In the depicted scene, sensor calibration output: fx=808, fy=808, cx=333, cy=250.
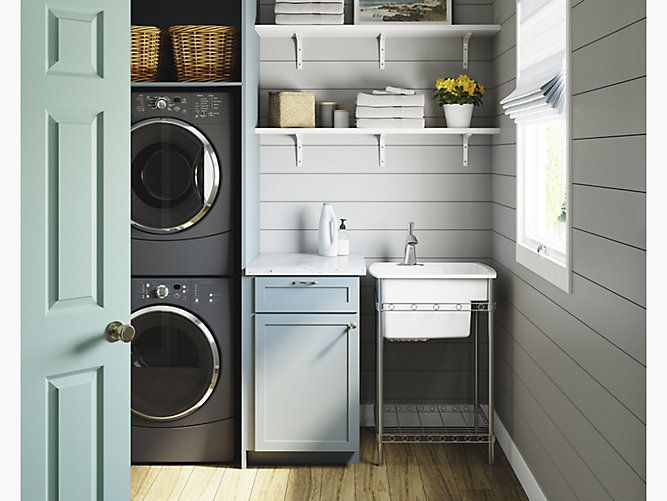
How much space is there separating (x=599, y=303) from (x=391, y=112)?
1860 millimetres

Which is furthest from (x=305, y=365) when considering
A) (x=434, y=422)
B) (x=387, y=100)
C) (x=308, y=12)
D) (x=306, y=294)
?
(x=308, y=12)

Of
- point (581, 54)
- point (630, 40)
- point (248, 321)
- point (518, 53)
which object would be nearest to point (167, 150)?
point (248, 321)

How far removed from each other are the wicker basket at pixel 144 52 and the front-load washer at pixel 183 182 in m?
0.14

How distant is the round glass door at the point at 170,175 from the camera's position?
3572 mm

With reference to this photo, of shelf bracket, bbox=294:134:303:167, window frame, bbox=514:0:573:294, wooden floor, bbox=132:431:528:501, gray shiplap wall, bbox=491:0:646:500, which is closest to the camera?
gray shiplap wall, bbox=491:0:646:500

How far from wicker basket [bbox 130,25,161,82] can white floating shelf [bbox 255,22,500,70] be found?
0.51m

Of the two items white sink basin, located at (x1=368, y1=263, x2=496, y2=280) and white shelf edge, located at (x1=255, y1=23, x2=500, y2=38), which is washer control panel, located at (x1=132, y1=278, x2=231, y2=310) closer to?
white sink basin, located at (x1=368, y1=263, x2=496, y2=280)

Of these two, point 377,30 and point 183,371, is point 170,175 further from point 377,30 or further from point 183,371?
point 377,30

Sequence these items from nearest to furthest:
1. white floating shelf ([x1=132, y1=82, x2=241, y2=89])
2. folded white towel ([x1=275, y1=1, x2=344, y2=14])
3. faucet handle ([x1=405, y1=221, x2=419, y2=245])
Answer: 1. white floating shelf ([x1=132, y1=82, x2=241, y2=89])
2. folded white towel ([x1=275, y1=1, x2=344, y2=14])
3. faucet handle ([x1=405, y1=221, x2=419, y2=245])

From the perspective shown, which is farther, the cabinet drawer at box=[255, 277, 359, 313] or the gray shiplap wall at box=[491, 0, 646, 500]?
the cabinet drawer at box=[255, 277, 359, 313]

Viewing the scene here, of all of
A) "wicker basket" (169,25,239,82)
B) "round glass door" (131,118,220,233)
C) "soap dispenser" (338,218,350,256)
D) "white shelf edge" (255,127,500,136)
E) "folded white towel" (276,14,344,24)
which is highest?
"folded white towel" (276,14,344,24)

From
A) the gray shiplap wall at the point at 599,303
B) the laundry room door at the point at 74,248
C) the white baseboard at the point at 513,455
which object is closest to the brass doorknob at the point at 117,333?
the laundry room door at the point at 74,248

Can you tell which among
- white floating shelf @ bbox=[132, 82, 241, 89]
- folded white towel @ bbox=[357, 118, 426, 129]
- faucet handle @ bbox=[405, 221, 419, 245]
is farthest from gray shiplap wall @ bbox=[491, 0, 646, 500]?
white floating shelf @ bbox=[132, 82, 241, 89]

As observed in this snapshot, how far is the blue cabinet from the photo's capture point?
3.61 m
